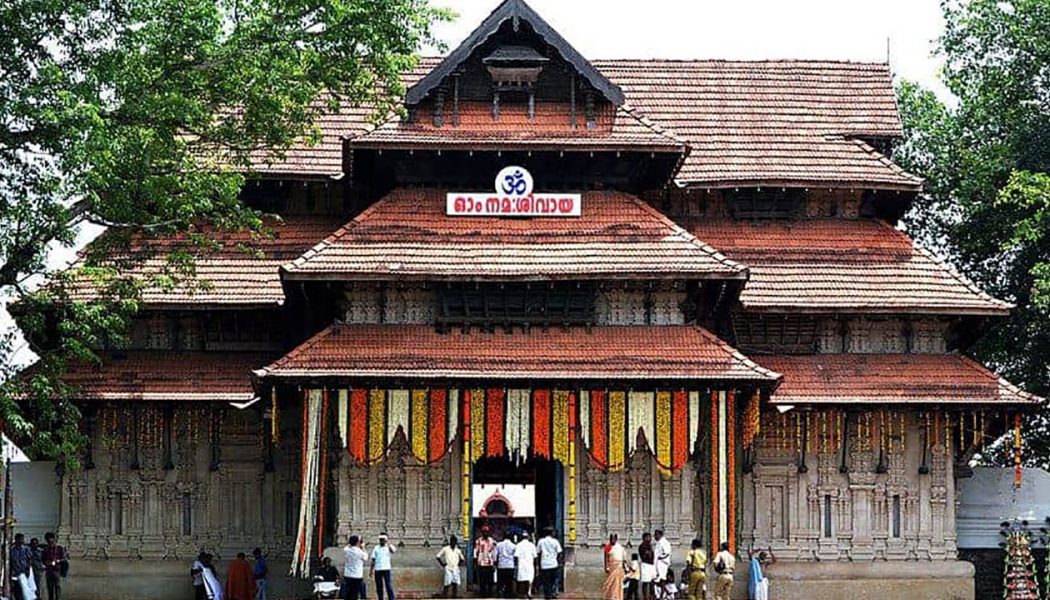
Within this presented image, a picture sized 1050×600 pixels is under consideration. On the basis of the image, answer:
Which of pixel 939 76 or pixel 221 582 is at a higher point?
pixel 939 76

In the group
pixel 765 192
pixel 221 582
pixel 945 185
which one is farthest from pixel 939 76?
pixel 221 582

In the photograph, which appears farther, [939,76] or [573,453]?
[939,76]

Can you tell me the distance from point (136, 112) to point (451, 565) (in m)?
8.49

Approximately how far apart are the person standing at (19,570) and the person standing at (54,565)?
1.28 metres

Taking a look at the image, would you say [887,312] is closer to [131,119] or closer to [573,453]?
[573,453]

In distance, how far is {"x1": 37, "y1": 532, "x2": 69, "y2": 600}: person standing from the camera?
36.0 metres

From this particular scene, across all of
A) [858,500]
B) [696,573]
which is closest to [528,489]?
[858,500]

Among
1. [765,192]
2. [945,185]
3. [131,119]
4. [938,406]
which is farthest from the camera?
[945,185]

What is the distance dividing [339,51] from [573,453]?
7.54 meters

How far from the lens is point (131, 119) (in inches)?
1328

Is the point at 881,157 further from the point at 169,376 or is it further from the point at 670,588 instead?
the point at 169,376

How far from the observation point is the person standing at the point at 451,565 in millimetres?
34312

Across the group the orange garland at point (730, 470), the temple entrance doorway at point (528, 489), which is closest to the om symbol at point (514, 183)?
the temple entrance doorway at point (528, 489)

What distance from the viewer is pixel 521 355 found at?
114 feet
